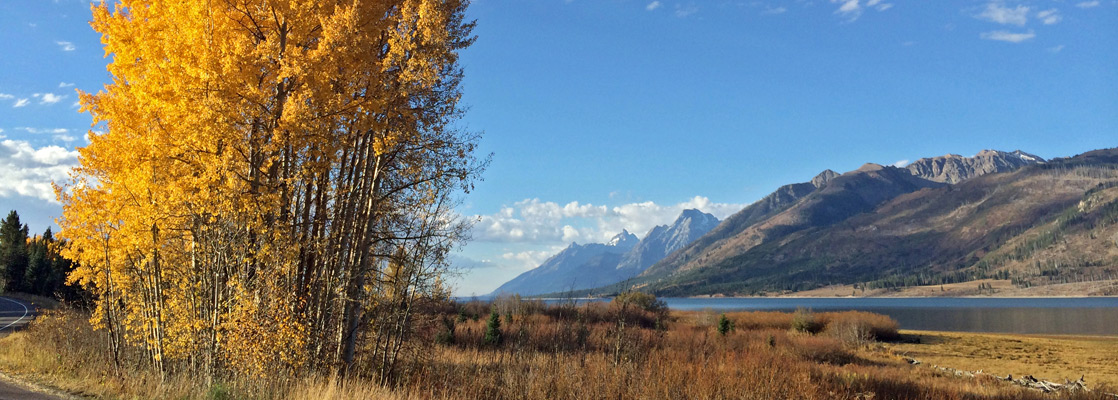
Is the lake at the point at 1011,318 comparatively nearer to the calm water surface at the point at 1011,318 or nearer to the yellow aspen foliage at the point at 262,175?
the calm water surface at the point at 1011,318

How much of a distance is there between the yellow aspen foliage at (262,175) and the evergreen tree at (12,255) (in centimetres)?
6849

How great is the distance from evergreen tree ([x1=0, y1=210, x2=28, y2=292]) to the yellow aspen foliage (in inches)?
2696

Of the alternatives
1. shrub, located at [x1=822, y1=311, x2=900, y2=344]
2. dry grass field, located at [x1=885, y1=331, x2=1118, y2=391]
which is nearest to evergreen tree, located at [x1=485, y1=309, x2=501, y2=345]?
dry grass field, located at [x1=885, y1=331, x2=1118, y2=391]

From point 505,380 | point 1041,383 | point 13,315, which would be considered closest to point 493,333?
point 505,380

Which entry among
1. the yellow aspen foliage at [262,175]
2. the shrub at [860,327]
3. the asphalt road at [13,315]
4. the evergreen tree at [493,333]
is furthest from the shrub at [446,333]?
the shrub at [860,327]

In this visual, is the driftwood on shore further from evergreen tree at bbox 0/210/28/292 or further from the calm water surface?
evergreen tree at bbox 0/210/28/292

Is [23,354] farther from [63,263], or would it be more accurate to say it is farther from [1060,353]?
[63,263]

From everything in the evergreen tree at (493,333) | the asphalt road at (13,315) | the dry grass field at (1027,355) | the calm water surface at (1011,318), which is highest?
the asphalt road at (13,315)

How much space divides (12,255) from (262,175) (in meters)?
73.7

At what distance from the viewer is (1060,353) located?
110 feet

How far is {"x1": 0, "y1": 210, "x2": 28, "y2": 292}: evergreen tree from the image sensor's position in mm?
64125

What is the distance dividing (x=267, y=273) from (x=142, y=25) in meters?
6.52

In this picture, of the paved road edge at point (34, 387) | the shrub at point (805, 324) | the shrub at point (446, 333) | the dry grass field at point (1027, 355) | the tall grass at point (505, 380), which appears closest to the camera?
the tall grass at point (505, 380)

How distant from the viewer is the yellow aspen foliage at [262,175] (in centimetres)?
1057
